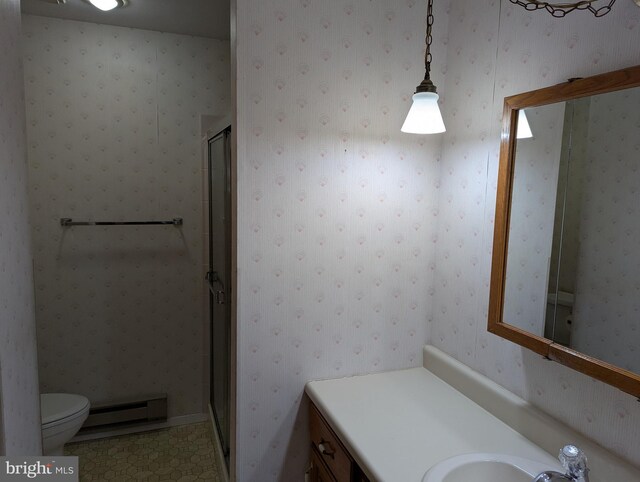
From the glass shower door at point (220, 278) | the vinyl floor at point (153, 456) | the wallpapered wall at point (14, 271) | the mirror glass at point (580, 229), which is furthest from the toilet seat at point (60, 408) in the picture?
the mirror glass at point (580, 229)

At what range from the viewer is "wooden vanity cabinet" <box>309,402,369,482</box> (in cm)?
131

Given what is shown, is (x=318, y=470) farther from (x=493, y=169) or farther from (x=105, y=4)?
(x=105, y=4)

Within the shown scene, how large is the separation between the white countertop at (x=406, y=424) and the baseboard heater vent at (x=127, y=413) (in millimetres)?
1531

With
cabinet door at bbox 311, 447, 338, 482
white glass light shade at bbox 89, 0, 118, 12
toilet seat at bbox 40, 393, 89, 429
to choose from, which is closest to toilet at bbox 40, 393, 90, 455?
toilet seat at bbox 40, 393, 89, 429

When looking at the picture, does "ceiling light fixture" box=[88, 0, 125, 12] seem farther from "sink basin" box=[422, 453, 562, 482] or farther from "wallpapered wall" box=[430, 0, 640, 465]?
"sink basin" box=[422, 453, 562, 482]

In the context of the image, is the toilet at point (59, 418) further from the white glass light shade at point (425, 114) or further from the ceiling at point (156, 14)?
the white glass light shade at point (425, 114)

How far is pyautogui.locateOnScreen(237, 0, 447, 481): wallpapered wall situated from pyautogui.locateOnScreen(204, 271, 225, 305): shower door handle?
0.72 m

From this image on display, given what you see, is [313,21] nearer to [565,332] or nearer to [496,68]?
[496,68]

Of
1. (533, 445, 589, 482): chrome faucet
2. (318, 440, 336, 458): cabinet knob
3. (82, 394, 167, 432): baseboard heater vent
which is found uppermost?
(533, 445, 589, 482): chrome faucet

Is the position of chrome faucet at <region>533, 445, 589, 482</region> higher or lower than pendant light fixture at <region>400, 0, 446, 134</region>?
lower

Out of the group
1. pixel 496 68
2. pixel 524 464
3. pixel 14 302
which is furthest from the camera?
pixel 496 68

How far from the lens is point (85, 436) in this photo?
2.63 m

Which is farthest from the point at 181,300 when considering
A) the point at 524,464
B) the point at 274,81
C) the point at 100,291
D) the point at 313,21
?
the point at 524,464

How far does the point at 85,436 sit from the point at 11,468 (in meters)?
1.67
